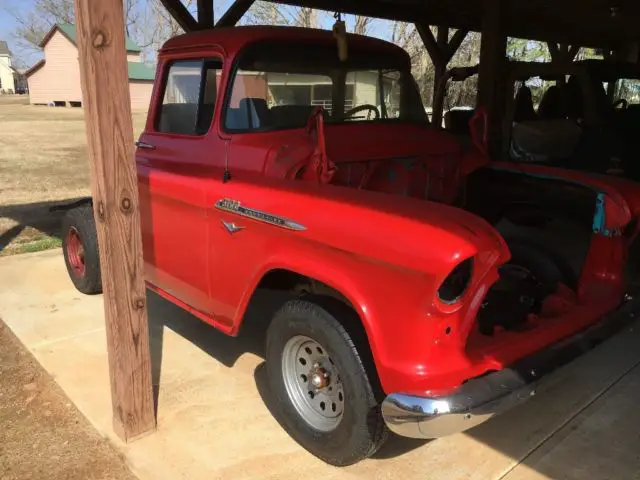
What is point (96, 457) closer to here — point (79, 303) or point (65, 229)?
point (79, 303)

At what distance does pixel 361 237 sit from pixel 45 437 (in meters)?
2.02

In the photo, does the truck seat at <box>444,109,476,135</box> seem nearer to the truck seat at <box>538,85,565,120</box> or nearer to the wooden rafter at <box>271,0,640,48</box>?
the truck seat at <box>538,85,565,120</box>

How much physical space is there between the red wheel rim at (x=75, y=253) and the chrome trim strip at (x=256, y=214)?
2480mm

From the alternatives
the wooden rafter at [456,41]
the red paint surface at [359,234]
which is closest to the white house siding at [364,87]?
the red paint surface at [359,234]

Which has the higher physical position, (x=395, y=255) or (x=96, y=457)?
(x=395, y=255)

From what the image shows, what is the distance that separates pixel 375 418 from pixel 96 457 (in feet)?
4.61

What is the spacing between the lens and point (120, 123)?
2531mm

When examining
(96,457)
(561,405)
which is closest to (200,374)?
(96,457)

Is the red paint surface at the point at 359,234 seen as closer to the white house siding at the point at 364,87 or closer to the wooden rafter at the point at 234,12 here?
the white house siding at the point at 364,87

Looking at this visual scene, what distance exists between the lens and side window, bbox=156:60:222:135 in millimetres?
3451

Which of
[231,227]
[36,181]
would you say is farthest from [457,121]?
[36,181]

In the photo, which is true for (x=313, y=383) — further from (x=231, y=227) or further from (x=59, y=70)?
(x=59, y=70)

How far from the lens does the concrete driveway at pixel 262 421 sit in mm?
2732

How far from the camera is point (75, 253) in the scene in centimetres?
506
